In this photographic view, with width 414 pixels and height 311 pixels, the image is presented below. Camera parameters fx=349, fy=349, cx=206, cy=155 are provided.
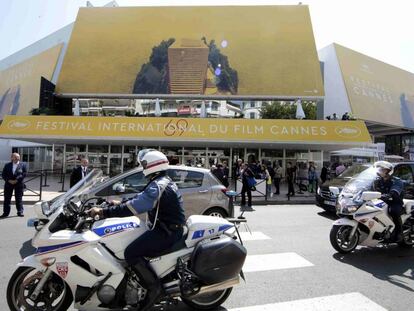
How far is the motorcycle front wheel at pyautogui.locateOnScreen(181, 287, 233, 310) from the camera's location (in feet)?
12.9

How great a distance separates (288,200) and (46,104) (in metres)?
21.1

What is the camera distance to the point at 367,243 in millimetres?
6406

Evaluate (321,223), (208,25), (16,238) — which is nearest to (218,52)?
(208,25)

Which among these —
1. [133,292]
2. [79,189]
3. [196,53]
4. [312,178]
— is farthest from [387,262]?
[196,53]

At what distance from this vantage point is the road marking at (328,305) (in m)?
4.04

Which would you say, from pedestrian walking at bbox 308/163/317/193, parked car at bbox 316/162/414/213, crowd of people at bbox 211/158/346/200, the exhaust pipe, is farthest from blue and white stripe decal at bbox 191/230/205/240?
pedestrian walking at bbox 308/163/317/193

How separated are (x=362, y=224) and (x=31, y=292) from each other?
5.38 m

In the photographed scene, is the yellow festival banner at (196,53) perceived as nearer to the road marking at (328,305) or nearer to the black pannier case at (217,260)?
the road marking at (328,305)

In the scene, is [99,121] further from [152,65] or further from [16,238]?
[16,238]

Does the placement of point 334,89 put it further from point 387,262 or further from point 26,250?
point 26,250

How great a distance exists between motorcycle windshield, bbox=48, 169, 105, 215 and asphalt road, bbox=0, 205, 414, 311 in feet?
4.05

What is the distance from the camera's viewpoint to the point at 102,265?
3414 millimetres

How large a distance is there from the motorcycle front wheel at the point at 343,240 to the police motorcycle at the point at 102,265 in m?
3.19

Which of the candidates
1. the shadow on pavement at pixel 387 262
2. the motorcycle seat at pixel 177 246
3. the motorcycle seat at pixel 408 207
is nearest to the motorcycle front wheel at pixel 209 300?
the motorcycle seat at pixel 177 246
